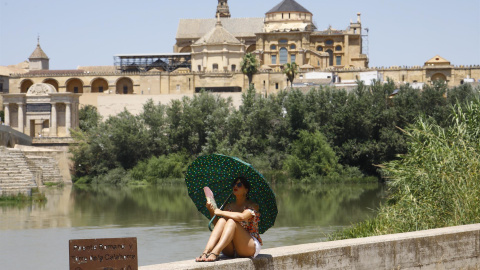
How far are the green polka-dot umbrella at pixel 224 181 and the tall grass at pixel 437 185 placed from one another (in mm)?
4674

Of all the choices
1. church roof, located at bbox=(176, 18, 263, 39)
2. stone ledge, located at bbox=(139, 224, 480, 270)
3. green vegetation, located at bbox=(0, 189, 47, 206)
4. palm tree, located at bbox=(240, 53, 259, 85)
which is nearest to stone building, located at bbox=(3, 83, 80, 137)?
palm tree, located at bbox=(240, 53, 259, 85)

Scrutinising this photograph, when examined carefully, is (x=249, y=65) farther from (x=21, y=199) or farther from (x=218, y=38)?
(x=21, y=199)

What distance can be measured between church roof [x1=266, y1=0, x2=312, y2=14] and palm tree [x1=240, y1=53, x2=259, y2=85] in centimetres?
1082

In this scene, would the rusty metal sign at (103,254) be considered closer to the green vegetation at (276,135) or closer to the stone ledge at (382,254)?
the stone ledge at (382,254)

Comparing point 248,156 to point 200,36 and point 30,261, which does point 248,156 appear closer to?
point 30,261

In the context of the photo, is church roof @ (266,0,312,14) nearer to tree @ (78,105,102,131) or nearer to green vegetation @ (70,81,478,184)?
tree @ (78,105,102,131)

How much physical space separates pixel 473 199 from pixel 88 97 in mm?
54855

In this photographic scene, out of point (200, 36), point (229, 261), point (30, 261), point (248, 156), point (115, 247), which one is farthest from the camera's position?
point (200, 36)

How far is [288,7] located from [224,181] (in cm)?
7198

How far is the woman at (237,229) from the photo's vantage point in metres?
7.11

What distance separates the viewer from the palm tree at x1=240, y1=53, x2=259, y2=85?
68562mm

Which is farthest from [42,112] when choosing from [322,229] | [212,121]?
[322,229]

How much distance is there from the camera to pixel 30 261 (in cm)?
1780

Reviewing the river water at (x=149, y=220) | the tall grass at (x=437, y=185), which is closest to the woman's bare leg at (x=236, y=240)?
the tall grass at (x=437, y=185)
